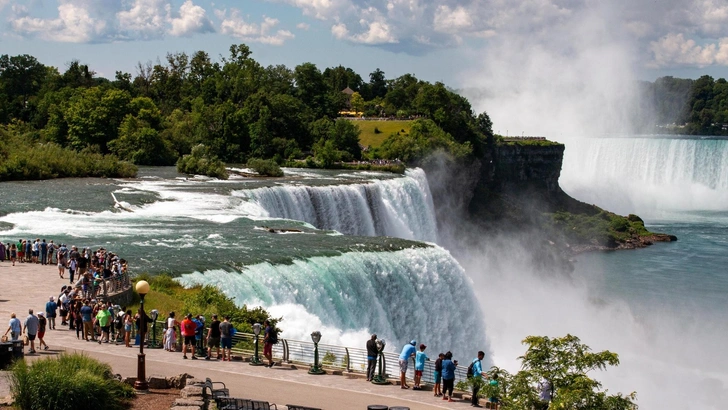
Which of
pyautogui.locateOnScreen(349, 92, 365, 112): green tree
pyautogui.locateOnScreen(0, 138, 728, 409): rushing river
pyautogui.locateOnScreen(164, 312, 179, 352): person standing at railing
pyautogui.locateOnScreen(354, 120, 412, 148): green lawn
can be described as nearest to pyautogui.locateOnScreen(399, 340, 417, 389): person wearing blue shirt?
pyautogui.locateOnScreen(164, 312, 179, 352): person standing at railing

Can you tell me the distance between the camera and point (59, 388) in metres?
14.0

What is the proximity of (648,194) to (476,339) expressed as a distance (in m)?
74.6

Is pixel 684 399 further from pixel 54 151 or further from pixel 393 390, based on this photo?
pixel 54 151

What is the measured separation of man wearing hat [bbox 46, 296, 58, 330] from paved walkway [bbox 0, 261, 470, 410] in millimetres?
201

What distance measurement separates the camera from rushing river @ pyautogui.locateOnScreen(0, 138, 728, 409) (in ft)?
94.5

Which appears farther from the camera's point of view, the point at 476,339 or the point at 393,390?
the point at 476,339

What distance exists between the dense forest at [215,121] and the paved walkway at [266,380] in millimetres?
36386

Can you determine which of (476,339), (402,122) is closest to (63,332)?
(476,339)

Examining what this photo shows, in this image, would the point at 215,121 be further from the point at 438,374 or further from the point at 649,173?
the point at 438,374

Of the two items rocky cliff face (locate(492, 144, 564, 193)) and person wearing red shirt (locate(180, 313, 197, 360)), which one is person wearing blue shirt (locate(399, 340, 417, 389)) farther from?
rocky cliff face (locate(492, 144, 564, 193))

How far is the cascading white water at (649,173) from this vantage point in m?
100

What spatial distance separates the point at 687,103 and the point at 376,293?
144176mm

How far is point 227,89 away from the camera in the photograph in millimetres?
89312

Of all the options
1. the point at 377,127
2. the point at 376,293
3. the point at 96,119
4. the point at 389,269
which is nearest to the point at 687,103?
the point at 377,127
